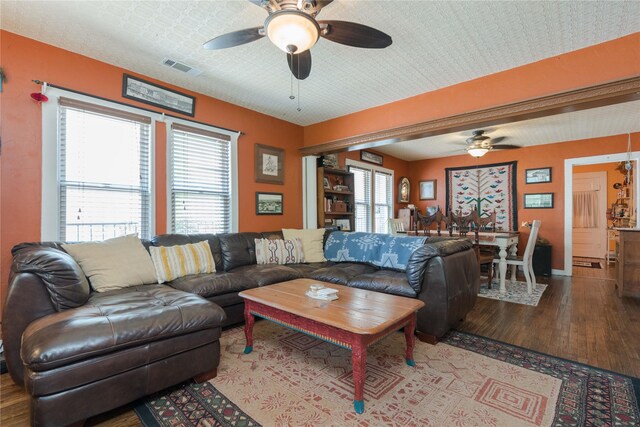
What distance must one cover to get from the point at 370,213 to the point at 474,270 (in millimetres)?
3459

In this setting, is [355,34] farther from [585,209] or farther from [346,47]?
[585,209]

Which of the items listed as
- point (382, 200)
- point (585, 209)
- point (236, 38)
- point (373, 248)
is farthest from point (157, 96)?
point (585, 209)

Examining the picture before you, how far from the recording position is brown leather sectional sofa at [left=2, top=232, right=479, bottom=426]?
141 centimetres

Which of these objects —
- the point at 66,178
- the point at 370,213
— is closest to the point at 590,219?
the point at 370,213

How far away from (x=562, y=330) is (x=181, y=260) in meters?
3.84

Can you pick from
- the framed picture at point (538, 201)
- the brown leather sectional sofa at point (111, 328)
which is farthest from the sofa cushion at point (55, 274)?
the framed picture at point (538, 201)

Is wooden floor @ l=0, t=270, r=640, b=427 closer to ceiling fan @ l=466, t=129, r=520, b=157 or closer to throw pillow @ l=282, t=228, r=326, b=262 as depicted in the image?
throw pillow @ l=282, t=228, r=326, b=262

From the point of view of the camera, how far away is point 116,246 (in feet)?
8.41

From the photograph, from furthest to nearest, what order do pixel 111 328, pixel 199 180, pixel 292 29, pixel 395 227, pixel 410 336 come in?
pixel 395 227 < pixel 199 180 < pixel 410 336 < pixel 292 29 < pixel 111 328

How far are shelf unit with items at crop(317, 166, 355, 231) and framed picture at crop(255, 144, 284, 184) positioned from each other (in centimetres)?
72

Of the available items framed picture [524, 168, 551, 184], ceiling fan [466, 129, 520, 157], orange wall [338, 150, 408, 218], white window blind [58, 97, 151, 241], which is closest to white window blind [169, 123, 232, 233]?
white window blind [58, 97, 151, 241]

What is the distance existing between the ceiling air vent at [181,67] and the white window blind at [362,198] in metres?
3.52

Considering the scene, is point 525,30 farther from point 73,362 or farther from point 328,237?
Answer: point 73,362

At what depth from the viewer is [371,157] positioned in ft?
20.6
